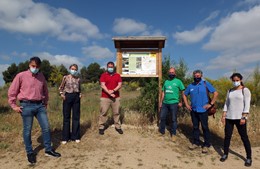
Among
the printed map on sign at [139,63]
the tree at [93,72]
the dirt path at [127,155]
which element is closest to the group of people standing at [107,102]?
the dirt path at [127,155]

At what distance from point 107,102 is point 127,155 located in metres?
1.60

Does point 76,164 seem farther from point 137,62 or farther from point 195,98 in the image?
point 137,62

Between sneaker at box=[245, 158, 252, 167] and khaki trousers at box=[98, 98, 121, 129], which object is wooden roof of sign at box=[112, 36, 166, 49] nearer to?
khaki trousers at box=[98, 98, 121, 129]

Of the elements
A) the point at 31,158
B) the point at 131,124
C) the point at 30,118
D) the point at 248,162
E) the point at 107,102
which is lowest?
the point at 248,162

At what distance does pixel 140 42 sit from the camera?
8.02 metres

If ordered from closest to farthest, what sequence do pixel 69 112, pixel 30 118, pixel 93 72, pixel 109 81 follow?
pixel 30 118
pixel 69 112
pixel 109 81
pixel 93 72

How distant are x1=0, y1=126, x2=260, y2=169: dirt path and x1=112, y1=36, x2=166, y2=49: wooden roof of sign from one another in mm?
2672

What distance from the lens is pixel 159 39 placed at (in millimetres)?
7711

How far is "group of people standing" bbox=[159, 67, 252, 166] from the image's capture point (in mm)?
5688

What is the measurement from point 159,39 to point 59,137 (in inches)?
157

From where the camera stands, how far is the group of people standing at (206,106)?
5.69 metres

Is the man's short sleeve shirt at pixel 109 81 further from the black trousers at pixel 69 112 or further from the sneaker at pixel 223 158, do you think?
the sneaker at pixel 223 158

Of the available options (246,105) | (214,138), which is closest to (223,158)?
(246,105)

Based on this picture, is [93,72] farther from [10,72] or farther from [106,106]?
[106,106]
